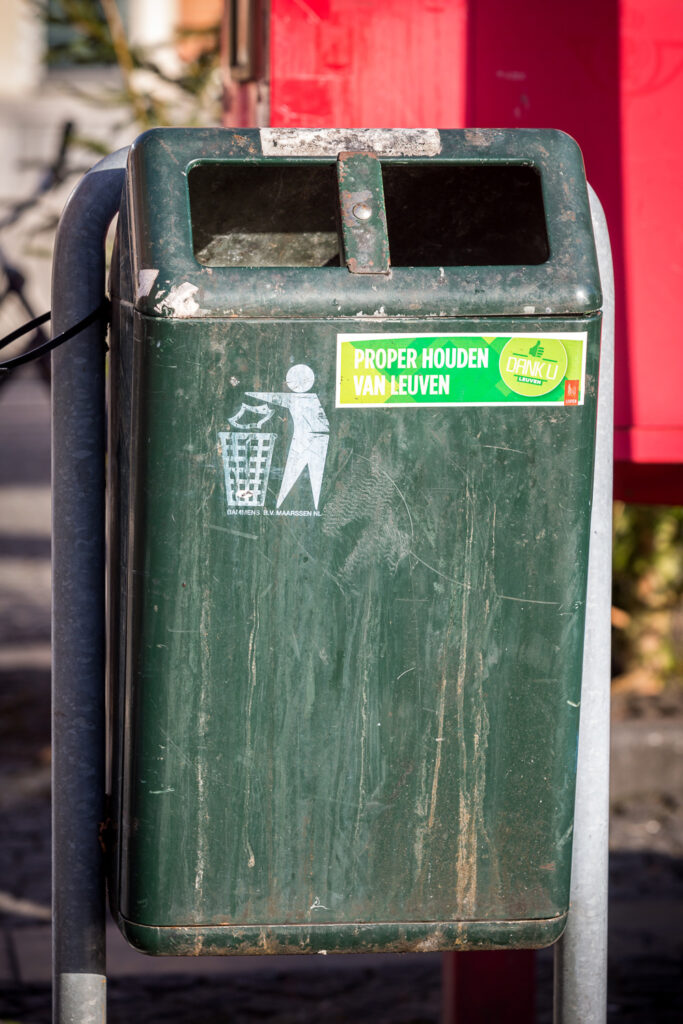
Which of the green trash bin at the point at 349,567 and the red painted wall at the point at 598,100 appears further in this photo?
the red painted wall at the point at 598,100

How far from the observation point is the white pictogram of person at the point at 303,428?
4.83ft

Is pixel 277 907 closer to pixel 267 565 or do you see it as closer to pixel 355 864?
pixel 355 864

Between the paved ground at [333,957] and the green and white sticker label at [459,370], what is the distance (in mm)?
2010

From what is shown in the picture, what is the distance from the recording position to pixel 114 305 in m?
1.65

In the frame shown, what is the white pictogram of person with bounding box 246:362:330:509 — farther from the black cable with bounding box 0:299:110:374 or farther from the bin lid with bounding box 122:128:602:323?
the black cable with bounding box 0:299:110:374

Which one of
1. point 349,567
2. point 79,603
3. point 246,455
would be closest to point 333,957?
point 79,603

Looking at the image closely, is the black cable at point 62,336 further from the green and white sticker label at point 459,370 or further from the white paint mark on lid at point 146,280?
the green and white sticker label at point 459,370

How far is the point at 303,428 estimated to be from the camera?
1485 millimetres

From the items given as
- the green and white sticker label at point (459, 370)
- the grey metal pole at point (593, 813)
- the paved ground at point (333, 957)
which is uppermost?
the green and white sticker label at point (459, 370)

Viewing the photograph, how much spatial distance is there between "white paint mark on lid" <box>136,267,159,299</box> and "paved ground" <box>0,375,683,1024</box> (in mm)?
2128

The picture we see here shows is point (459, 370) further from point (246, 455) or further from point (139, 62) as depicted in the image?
point (139, 62)

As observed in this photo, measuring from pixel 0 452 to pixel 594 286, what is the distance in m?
10.2

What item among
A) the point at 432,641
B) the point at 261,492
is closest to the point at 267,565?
the point at 261,492

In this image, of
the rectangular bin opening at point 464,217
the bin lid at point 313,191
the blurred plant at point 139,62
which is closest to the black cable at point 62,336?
the bin lid at point 313,191
